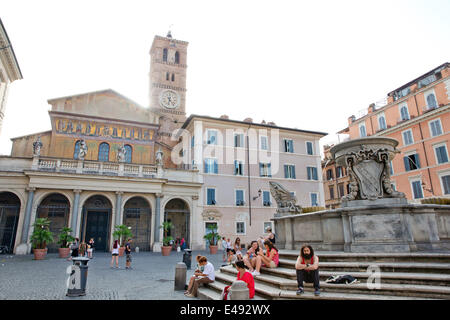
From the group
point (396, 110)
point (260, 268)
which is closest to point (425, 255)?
point (260, 268)

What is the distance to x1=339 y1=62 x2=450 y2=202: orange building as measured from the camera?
84.0ft

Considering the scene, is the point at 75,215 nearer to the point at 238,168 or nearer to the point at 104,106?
the point at 104,106

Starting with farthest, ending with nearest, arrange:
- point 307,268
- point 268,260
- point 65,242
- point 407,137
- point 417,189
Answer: point 407,137 → point 417,189 → point 65,242 → point 268,260 → point 307,268

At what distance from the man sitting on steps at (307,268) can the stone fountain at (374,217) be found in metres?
2.16

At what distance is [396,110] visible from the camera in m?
30.1

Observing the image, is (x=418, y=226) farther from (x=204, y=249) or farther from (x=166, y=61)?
(x=166, y=61)

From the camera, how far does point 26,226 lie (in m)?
20.7

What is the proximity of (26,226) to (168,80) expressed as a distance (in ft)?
105

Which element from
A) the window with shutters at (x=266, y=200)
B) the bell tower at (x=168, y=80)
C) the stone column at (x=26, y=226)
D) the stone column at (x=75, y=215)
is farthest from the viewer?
the bell tower at (x=168, y=80)

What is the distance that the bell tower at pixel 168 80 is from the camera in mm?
44312

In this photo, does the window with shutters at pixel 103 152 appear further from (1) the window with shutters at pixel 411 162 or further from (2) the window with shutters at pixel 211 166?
(1) the window with shutters at pixel 411 162

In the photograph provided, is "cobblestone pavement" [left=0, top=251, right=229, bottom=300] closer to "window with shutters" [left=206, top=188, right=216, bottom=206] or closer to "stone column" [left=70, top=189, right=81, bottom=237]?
"stone column" [left=70, top=189, right=81, bottom=237]

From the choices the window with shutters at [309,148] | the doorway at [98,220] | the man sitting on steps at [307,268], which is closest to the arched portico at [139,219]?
the doorway at [98,220]

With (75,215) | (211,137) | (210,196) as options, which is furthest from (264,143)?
(75,215)
